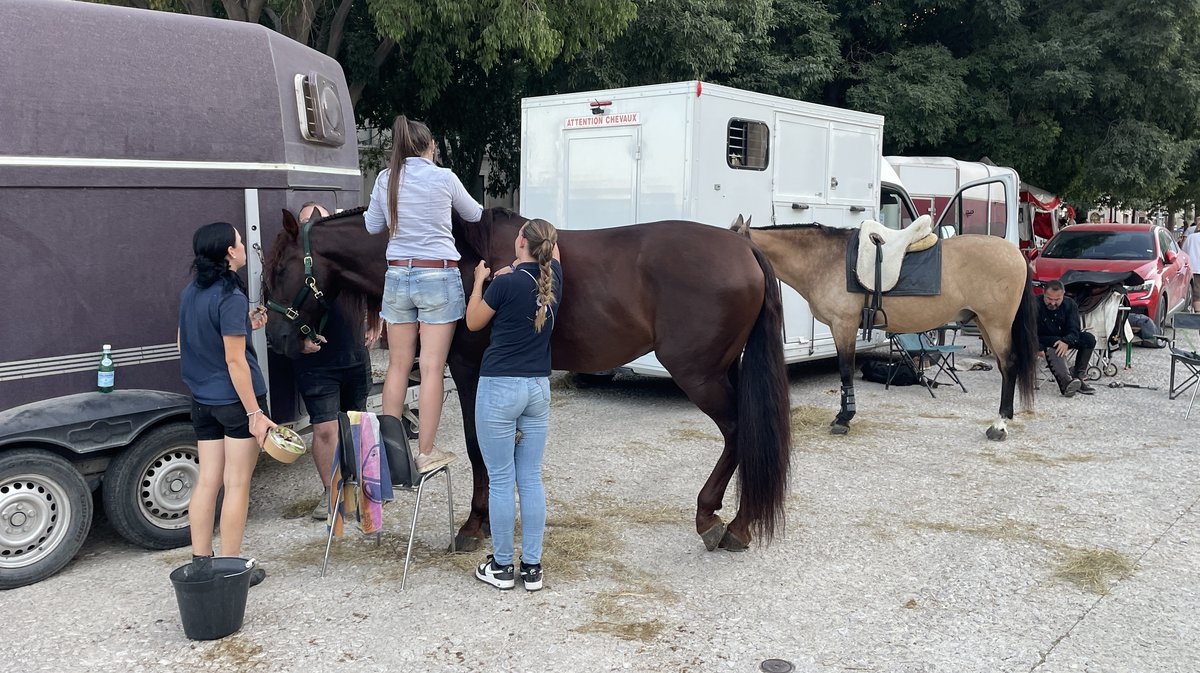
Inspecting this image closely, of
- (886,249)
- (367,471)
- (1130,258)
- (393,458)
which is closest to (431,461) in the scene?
(393,458)

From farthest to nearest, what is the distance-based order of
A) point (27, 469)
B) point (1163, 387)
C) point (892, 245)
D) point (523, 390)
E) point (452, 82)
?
point (452, 82), point (1163, 387), point (892, 245), point (27, 469), point (523, 390)

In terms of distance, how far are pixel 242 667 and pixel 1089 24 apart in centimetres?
1861

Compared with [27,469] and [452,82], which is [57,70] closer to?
[27,469]

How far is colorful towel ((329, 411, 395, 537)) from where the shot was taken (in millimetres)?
4316

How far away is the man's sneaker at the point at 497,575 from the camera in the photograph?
4.22 meters

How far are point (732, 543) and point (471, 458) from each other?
1.45 m

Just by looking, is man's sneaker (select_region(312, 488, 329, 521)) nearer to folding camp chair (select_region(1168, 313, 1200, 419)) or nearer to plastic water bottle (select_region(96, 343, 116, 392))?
plastic water bottle (select_region(96, 343, 116, 392))

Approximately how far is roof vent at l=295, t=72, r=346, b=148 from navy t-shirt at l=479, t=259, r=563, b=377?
2.12 meters

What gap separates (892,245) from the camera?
792 centimetres

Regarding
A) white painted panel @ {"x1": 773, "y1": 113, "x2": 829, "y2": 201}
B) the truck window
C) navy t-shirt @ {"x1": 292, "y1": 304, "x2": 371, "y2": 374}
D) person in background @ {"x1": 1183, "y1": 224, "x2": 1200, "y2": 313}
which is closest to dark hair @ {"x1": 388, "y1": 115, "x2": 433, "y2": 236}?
navy t-shirt @ {"x1": 292, "y1": 304, "x2": 371, "y2": 374}

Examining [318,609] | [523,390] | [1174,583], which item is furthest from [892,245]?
[318,609]

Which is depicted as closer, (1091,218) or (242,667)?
(242,667)

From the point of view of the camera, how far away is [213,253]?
3852mm

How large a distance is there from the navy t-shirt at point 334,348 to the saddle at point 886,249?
462 cm
